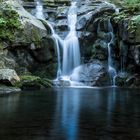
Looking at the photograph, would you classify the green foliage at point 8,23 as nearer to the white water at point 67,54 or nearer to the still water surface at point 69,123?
the white water at point 67,54

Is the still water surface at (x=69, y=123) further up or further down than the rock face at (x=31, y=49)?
further down

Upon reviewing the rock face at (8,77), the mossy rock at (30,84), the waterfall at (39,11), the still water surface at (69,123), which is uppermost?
the waterfall at (39,11)

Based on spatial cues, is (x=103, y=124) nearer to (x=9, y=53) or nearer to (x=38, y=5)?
(x=9, y=53)

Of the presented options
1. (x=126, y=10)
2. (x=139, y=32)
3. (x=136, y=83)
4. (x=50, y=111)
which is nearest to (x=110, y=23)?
(x=126, y=10)

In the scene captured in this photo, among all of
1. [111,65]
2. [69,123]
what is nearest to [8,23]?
[111,65]

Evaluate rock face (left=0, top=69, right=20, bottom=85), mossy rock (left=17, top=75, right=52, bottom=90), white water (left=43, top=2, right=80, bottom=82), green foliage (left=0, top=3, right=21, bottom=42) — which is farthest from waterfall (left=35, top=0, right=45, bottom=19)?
rock face (left=0, top=69, right=20, bottom=85)

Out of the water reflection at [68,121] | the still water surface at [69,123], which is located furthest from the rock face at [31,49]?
the still water surface at [69,123]

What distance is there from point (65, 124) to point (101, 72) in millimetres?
17423

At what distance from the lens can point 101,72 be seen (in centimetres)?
2592

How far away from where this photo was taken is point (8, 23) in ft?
78.8

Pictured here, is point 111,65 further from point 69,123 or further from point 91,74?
point 69,123

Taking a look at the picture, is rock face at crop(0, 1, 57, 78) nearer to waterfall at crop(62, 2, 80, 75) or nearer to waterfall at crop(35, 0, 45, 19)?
waterfall at crop(62, 2, 80, 75)

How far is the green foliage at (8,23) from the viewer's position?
23688 mm

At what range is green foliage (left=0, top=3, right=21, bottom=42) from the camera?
2369 cm
